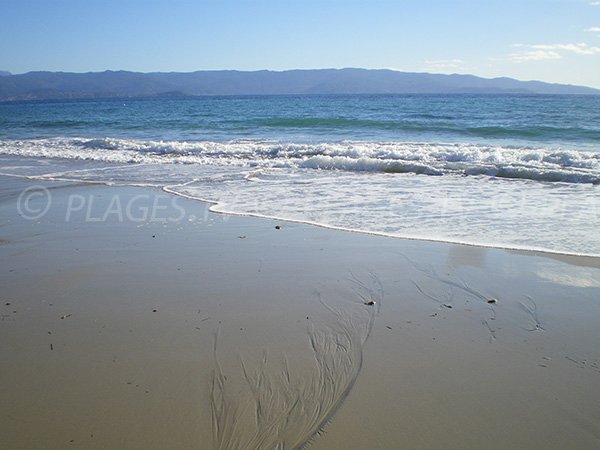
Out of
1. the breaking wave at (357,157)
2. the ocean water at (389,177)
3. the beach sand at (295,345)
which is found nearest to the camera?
the beach sand at (295,345)

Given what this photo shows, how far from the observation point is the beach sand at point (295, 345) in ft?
8.17

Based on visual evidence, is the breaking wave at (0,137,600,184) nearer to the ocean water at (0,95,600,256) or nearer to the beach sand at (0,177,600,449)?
the ocean water at (0,95,600,256)

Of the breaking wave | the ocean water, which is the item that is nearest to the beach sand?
the ocean water

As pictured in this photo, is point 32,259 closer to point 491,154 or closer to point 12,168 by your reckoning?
point 12,168

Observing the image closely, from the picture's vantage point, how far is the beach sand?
2.49 meters

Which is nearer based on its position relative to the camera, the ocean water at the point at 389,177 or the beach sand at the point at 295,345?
the beach sand at the point at 295,345

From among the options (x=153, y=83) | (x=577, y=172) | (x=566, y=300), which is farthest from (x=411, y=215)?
(x=153, y=83)

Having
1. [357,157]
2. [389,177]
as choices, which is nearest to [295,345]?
[389,177]

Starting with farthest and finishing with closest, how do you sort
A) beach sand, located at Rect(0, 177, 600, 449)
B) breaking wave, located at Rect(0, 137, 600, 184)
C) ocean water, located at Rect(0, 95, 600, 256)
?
breaking wave, located at Rect(0, 137, 600, 184)
ocean water, located at Rect(0, 95, 600, 256)
beach sand, located at Rect(0, 177, 600, 449)

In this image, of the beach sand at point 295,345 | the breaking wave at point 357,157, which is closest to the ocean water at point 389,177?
the breaking wave at point 357,157

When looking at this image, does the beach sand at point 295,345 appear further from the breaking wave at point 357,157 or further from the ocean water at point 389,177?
the breaking wave at point 357,157

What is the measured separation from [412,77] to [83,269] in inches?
8016

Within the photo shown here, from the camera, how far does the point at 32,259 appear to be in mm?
5137

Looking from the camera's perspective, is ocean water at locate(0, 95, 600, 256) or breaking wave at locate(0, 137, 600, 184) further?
breaking wave at locate(0, 137, 600, 184)
